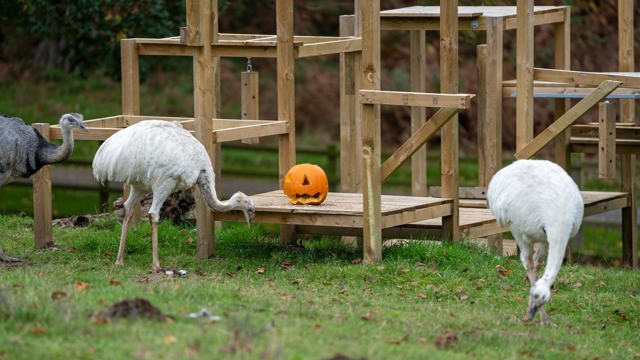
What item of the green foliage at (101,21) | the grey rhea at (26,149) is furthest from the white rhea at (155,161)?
the green foliage at (101,21)

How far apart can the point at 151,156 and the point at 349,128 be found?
2.86 meters

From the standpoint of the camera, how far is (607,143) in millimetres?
11430

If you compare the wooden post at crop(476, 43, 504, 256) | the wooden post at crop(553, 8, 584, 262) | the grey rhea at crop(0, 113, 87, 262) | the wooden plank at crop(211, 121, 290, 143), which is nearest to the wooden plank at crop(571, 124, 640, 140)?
the wooden post at crop(553, 8, 584, 262)

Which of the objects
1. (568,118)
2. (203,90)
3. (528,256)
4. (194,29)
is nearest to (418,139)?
(568,118)

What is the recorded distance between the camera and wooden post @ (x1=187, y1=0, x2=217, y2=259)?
430 inches

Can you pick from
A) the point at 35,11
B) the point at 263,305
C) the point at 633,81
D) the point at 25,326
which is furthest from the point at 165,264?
the point at 35,11

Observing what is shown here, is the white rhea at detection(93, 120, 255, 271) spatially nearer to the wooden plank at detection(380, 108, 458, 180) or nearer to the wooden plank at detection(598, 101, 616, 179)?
the wooden plank at detection(380, 108, 458, 180)

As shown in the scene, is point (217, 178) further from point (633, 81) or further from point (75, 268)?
point (633, 81)

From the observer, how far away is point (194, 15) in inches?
429

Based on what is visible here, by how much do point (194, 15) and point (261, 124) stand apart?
1323mm

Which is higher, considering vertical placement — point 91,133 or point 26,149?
point 91,133

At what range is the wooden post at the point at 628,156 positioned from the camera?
44.7 ft

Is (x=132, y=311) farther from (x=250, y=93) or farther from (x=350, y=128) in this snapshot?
(x=250, y=93)

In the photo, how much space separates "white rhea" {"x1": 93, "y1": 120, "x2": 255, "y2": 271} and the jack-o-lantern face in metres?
0.87
